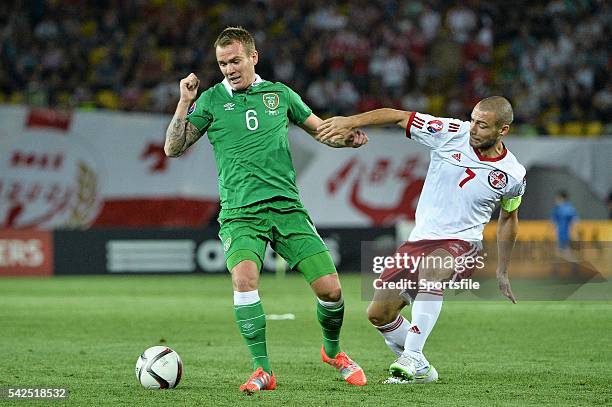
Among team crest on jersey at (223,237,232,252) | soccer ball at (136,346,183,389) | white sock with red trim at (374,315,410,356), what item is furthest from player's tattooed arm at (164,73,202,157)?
white sock with red trim at (374,315,410,356)

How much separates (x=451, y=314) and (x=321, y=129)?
22.0 ft

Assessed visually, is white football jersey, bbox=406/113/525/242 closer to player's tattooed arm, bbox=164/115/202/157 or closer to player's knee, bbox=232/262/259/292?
player's knee, bbox=232/262/259/292

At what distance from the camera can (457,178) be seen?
758 centimetres

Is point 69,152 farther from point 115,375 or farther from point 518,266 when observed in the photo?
point 115,375

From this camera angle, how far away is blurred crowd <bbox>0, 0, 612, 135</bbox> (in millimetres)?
21922

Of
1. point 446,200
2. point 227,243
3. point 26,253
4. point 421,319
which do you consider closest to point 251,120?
point 227,243

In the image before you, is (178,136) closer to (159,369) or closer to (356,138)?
(356,138)

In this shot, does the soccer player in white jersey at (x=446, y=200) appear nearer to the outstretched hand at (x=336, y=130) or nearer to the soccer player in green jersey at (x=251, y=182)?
the outstretched hand at (x=336, y=130)

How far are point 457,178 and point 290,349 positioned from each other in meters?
2.98

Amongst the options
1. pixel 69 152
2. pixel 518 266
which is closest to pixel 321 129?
pixel 518 266

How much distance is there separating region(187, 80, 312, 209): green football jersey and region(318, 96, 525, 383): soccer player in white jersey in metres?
0.37

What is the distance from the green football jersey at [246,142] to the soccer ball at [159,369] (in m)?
1.10

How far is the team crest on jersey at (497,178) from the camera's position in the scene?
756 cm

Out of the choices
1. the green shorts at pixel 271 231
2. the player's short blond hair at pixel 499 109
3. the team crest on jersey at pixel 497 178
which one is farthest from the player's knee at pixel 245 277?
the player's short blond hair at pixel 499 109
